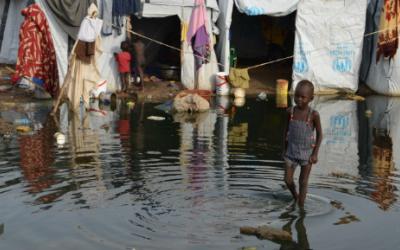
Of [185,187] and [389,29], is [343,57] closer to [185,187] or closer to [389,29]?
[389,29]

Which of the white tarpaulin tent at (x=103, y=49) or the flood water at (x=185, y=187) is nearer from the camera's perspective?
the flood water at (x=185, y=187)

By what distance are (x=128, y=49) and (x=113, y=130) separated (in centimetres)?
571

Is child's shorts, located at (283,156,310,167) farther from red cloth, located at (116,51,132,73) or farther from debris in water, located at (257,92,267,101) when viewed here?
red cloth, located at (116,51,132,73)

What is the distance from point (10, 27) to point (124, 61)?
4.20 m

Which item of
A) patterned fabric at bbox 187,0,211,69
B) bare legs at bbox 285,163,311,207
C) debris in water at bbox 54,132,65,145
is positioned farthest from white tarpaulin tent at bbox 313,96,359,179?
debris in water at bbox 54,132,65,145

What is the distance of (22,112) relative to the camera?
13586 mm

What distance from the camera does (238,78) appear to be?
1778cm

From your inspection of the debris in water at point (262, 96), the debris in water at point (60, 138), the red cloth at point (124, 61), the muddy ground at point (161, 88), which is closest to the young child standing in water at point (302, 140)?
the debris in water at point (60, 138)

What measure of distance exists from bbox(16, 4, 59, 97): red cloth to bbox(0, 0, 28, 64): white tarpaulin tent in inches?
→ 128

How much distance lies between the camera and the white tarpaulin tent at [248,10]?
17812 mm

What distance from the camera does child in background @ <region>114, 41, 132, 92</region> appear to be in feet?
55.2

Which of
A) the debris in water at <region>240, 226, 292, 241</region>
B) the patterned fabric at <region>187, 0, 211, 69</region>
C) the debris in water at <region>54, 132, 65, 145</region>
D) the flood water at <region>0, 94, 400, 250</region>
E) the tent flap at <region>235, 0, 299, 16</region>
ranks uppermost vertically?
the tent flap at <region>235, 0, 299, 16</region>

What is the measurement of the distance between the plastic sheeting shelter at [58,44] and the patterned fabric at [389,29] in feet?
23.0

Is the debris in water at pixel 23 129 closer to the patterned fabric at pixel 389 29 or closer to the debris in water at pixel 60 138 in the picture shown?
the debris in water at pixel 60 138
